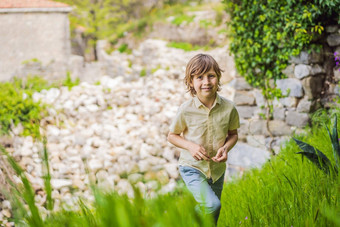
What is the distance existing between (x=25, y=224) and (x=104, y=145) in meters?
6.00

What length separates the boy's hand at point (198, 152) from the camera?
1.80 metres

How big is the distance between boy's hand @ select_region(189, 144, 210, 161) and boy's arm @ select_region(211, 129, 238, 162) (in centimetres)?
6

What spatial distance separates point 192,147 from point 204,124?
197 mm

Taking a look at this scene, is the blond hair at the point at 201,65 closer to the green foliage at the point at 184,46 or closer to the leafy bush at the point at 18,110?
the leafy bush at the point at 18,110

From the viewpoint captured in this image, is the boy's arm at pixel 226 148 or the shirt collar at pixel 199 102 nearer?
the boy's arm at pixel 226 148

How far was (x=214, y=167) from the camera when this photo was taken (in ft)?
6.54

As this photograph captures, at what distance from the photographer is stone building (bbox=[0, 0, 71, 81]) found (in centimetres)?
905

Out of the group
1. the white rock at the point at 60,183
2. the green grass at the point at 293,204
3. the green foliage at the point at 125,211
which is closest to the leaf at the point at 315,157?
the green grass at the point at 293,204

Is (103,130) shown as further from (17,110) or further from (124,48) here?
(124,48)

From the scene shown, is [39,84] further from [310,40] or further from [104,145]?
[310,40]

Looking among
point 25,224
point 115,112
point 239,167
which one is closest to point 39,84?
point 115,112

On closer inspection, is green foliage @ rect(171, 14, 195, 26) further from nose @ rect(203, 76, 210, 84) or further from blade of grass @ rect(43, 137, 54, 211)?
blade of grass @ rect(43, 137, 54, 211)

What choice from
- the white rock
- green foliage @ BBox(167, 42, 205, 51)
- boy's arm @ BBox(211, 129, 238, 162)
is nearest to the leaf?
boy's arm @ BBox(211, 129, 238, 162)

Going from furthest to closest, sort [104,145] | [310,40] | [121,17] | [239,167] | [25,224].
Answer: [121,17]
[104,145]
[239,167]
[310,40]
[25,224]
